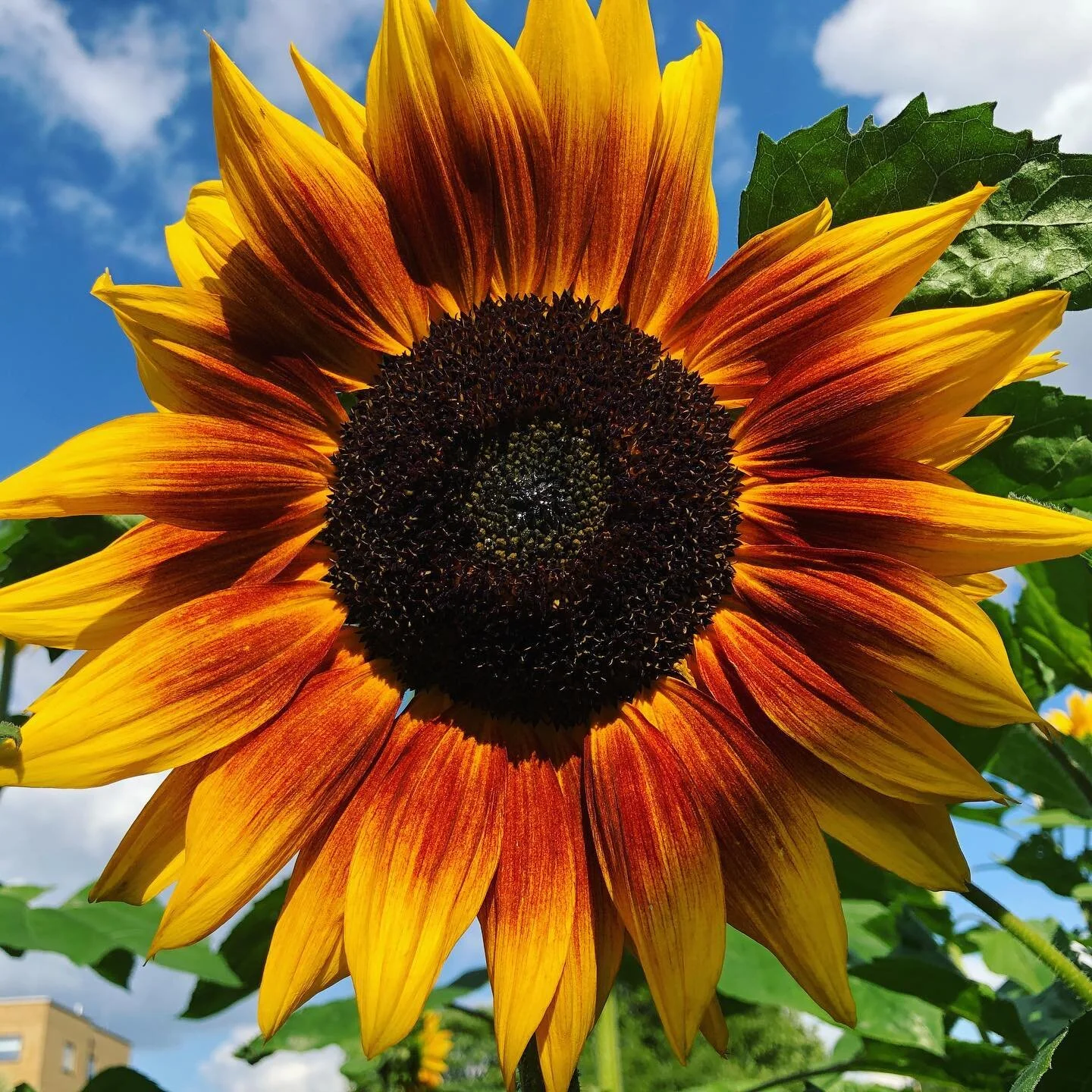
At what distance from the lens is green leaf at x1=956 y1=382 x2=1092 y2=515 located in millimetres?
1824

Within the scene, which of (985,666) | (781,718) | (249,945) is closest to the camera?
(985,666)

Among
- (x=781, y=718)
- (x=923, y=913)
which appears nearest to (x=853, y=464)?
(x=781, y=718)

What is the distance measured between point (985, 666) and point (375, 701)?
812 mm

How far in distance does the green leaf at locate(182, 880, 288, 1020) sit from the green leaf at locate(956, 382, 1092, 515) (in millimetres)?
1698

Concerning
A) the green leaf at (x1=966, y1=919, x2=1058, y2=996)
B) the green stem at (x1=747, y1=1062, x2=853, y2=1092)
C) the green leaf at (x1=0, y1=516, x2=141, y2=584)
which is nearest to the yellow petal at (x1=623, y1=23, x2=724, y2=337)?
the green leaf at (x1=0, y1=516, x2=141, y2=584)

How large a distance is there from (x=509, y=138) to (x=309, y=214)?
30 cm

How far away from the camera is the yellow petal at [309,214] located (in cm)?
156

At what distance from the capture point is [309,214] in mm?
1584

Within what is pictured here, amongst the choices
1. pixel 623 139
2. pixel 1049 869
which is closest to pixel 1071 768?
pixel 1049 869

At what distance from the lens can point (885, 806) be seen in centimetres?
146

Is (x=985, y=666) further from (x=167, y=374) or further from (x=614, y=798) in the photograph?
(x=167, y=374)

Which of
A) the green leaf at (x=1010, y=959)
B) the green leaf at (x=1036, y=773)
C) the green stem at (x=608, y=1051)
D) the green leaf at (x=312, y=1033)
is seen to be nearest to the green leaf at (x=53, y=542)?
the green stem at (x=608, y=1051)

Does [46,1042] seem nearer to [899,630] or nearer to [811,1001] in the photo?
[811,1001]

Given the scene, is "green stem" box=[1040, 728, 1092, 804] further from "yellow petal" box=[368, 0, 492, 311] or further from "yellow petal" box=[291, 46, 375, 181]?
"yellow petal" box=[291, 46, 375, 181]
